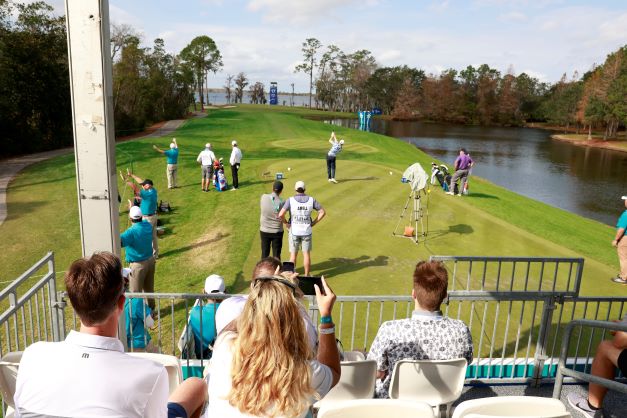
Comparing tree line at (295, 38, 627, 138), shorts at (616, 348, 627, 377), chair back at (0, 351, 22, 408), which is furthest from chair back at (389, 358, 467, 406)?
tree line at (295, 38, 627, 138)

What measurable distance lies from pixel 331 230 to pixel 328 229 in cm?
10

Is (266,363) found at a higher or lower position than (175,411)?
higher

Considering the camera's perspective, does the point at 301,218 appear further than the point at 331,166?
No

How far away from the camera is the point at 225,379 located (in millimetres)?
2375

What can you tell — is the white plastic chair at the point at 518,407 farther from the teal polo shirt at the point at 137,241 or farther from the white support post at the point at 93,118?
the teal polo shirt at the point at 137,241

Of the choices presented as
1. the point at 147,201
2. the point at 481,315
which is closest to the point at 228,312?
the point at 481,315

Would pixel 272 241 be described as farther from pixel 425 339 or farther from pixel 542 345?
pixel 425 339

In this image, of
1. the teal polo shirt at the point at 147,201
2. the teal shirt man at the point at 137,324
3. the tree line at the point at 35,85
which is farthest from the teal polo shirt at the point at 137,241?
the tree line at the point at 35,85

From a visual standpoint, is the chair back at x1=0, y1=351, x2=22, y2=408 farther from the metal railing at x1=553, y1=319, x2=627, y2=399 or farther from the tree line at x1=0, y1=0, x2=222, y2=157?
the tree line at x1=0, y1=0, x2=222, y2=157

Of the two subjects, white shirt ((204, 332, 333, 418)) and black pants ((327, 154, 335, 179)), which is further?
black pants ((327, 154, 335, 179))

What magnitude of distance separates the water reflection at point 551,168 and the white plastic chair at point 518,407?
82.2ft

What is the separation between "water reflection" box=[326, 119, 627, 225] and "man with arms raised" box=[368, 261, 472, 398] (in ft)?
80.3

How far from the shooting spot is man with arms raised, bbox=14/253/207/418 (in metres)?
2.10

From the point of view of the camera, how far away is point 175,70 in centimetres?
5631
